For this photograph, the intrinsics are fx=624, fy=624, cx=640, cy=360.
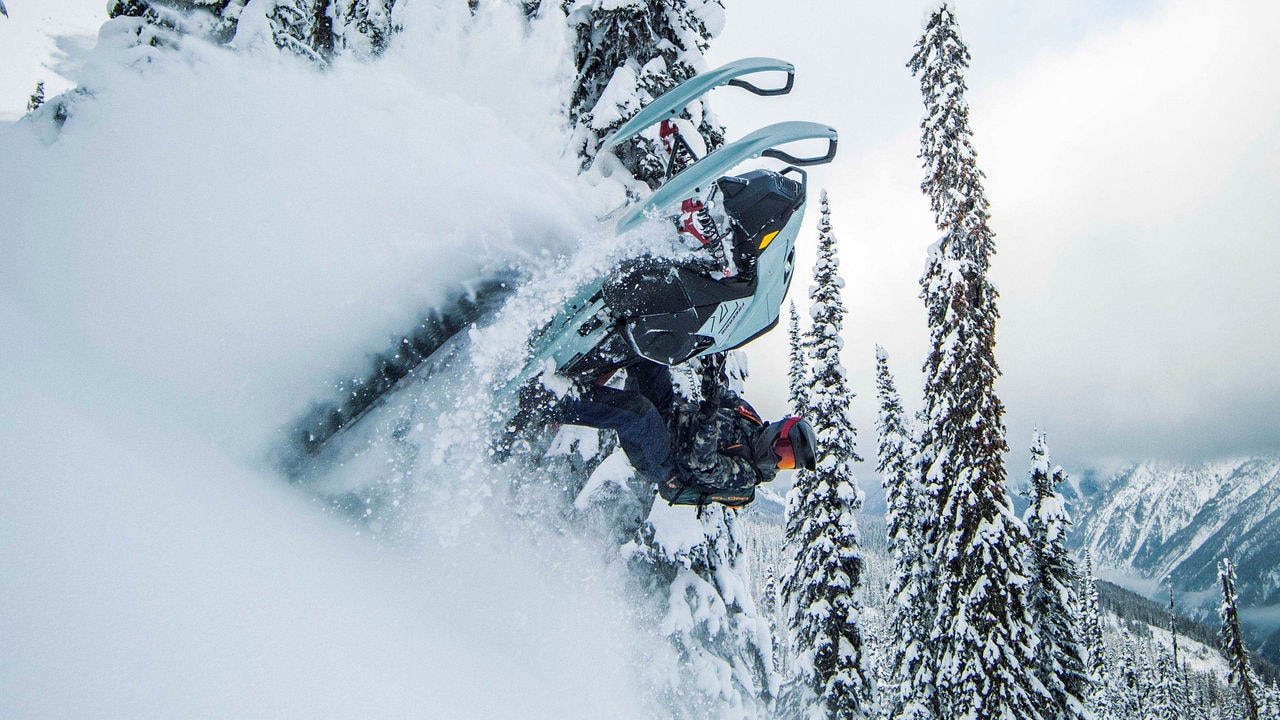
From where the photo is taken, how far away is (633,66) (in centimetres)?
696

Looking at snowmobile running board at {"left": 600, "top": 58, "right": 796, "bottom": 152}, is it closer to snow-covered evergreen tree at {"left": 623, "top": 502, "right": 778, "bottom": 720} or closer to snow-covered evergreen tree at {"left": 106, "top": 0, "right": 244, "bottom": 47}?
snow-covered evergreen tree at {"left": 623, "top": 502, "right": 778, "bottom": 720}

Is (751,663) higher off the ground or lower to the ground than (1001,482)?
lower

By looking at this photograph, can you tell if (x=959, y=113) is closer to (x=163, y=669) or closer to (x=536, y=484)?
(x=536, y=484)

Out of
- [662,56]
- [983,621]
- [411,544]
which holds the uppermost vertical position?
[662,56]

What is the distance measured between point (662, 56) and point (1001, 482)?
9694 millimetres

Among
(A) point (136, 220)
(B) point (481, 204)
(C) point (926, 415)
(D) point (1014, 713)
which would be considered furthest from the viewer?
(C) point (926, 415)

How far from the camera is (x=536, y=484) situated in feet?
19.5

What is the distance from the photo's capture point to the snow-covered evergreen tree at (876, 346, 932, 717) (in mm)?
14828

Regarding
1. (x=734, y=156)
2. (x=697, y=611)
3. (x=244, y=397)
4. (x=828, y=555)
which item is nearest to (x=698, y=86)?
(x=734, y=156)

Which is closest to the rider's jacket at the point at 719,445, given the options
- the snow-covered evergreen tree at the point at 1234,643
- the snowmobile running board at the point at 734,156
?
the snowmobile running board at the point at 734,156

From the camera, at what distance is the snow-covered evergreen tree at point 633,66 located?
6746 millimetres

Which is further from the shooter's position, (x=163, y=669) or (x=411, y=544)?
(x=411, y=544)

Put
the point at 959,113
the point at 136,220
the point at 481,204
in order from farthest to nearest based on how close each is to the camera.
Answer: the point at 959,113 < the point at 481,204 < the point at 136,220

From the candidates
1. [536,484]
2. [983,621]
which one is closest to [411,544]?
[536,484]
